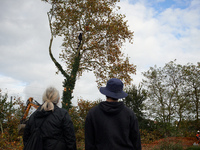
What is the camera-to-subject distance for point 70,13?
18.4 meters

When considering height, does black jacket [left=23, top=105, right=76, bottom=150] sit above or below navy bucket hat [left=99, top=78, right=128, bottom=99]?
below

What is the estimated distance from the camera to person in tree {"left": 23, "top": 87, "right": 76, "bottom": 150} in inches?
125

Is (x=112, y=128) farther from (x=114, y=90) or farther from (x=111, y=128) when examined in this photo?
(x=114, y=90)

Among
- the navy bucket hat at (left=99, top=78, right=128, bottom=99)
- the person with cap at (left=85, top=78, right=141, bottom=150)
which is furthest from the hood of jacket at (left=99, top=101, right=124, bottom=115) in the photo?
the navy bucket hat at (left=99, top=78, right=128, bottom=99)

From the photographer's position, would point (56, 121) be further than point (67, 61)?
No

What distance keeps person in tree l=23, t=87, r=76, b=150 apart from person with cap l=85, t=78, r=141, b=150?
24.8 inches

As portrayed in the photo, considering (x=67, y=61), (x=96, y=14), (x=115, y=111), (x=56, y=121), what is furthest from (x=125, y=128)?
(x=67, y=61)

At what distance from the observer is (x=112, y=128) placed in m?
2.62

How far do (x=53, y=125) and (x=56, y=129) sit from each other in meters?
0.08

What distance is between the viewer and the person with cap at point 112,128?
8.55 ft

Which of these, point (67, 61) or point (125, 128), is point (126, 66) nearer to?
point (67, 61)

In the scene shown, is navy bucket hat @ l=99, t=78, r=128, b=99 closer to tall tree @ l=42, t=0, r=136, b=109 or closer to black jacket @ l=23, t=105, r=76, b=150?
black jacket @ l=23, t=105, r=76, b=150

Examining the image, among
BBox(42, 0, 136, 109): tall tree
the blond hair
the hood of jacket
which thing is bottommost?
the hood of jacket

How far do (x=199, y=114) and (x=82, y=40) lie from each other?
14.7 m
